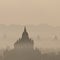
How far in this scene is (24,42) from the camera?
1.35 meters

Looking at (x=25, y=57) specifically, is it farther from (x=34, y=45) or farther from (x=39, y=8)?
(x=39, y=8)

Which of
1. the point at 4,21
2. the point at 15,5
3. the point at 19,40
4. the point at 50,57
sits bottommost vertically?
the point at 50,57

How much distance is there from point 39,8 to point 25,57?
0.35 meters

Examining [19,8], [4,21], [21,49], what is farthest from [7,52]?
[19,8]

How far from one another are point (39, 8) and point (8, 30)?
266 millimetres

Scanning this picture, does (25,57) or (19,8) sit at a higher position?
(19,8)

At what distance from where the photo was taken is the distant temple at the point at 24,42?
134cm

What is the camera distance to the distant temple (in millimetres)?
1339

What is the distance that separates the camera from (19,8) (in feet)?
4.55

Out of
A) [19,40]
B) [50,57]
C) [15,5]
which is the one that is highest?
[15,5]

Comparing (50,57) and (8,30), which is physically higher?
(8,30)

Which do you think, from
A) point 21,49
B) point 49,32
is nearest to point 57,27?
point 49,32

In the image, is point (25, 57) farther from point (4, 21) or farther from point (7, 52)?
point (4, 21)

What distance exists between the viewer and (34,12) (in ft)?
4.55
